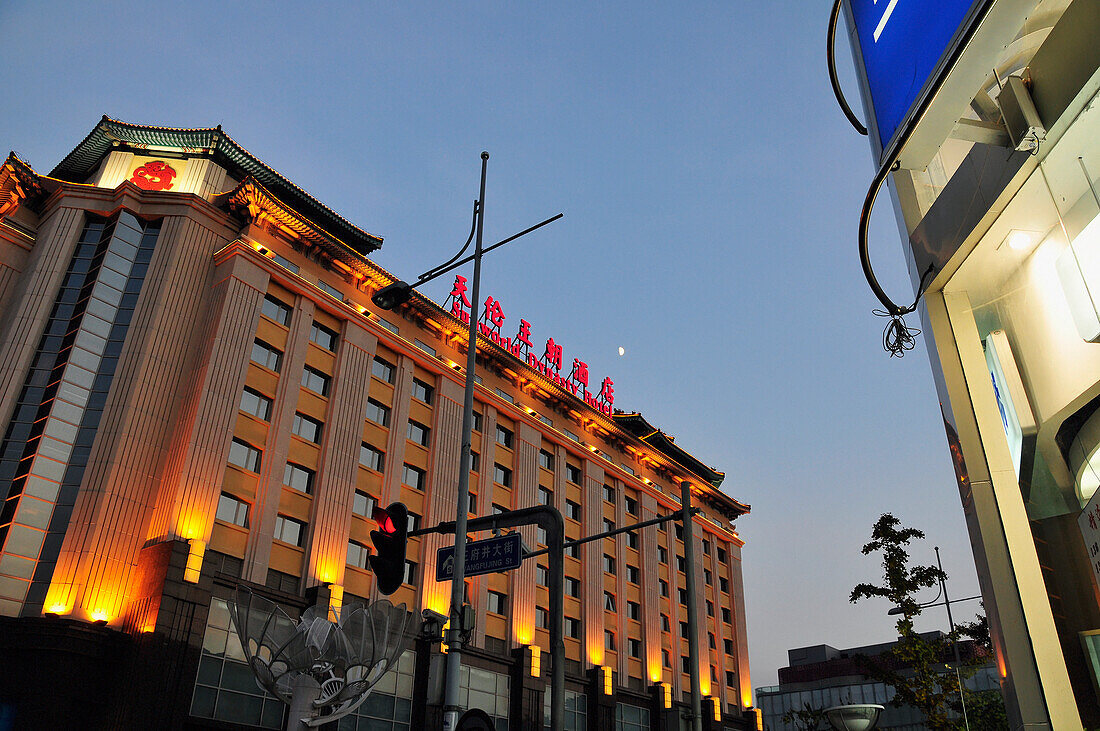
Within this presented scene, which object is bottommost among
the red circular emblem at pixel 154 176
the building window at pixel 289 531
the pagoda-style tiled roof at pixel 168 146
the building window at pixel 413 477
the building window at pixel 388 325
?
the building window at pixel 289 531

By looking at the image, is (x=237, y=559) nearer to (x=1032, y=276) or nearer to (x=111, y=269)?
(x=111, y=269)

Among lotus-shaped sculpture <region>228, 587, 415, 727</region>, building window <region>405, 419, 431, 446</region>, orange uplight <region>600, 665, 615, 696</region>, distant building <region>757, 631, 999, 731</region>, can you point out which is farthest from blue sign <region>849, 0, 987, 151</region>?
distant building <region>757, 631, 999, 731</region>

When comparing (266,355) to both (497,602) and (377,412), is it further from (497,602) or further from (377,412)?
(497,602)

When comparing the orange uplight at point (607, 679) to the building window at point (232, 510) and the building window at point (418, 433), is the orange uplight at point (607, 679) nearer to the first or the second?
the building window at point (418, 433)

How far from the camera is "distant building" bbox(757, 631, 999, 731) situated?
70812 millimetres

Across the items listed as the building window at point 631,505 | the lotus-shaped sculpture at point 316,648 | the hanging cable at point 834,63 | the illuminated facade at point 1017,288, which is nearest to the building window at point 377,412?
the lotus-shaped sculpture at point 316,648

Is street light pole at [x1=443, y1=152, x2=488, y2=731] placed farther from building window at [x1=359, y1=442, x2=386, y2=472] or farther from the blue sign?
building window at [x1=359, y1=442, x2=386, y2=472]

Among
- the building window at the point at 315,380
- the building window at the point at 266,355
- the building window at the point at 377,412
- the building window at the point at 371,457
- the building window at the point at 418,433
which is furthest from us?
the building window at the point at 418,433

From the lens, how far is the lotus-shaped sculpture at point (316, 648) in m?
16.1

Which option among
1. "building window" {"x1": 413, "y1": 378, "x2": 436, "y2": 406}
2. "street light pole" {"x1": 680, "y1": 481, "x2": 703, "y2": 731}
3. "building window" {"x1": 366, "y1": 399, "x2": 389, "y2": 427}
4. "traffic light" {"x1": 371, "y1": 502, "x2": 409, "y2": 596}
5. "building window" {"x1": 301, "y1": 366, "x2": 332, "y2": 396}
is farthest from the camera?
"building window" {"x1": 413, "y1": 378, "x2": 436, "y2": 406}

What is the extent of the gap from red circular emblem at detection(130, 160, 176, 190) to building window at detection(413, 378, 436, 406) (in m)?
14.4

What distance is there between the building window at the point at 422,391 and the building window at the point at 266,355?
775 centimetres

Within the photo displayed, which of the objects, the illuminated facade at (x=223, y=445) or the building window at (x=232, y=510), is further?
the building window at (x=232, y=510)

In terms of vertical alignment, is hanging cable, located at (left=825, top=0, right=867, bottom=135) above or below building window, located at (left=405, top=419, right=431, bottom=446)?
below
